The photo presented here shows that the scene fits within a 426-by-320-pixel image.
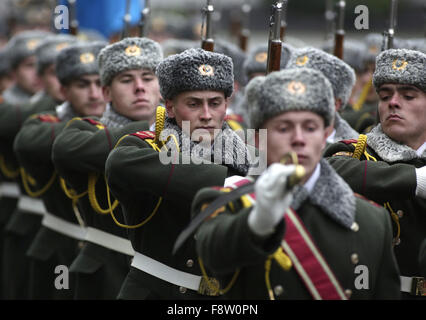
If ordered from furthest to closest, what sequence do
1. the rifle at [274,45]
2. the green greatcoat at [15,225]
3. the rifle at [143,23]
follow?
the green greatcoat at [15,225] → the rifle at [143,23] → the rifle at [274,45]

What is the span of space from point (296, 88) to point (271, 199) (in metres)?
0.64

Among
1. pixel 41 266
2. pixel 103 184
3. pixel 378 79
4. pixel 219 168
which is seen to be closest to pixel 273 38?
pixel 378 79

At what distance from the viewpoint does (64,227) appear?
7301 mm

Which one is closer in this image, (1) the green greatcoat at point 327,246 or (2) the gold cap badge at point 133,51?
(1) the green greatcoat at point 327,246

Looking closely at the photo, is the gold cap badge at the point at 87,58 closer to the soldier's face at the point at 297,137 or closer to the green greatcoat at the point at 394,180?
the green greatcoat at the point at 394,180

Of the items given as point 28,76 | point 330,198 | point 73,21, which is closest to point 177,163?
point 330,198

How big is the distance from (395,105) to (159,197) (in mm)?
1472

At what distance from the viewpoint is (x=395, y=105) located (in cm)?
527

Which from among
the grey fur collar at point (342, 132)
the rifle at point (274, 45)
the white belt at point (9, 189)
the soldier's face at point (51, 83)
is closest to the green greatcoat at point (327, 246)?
the rifle at point (274, 45)

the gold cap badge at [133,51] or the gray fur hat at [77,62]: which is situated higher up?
the gold cap badge at [133,51]

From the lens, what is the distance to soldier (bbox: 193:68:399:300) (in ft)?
12.5

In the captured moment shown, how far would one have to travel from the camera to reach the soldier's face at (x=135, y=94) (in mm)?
6109

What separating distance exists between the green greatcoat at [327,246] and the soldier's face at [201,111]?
0.92 meters

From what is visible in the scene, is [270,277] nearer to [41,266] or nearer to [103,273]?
[103,273]
